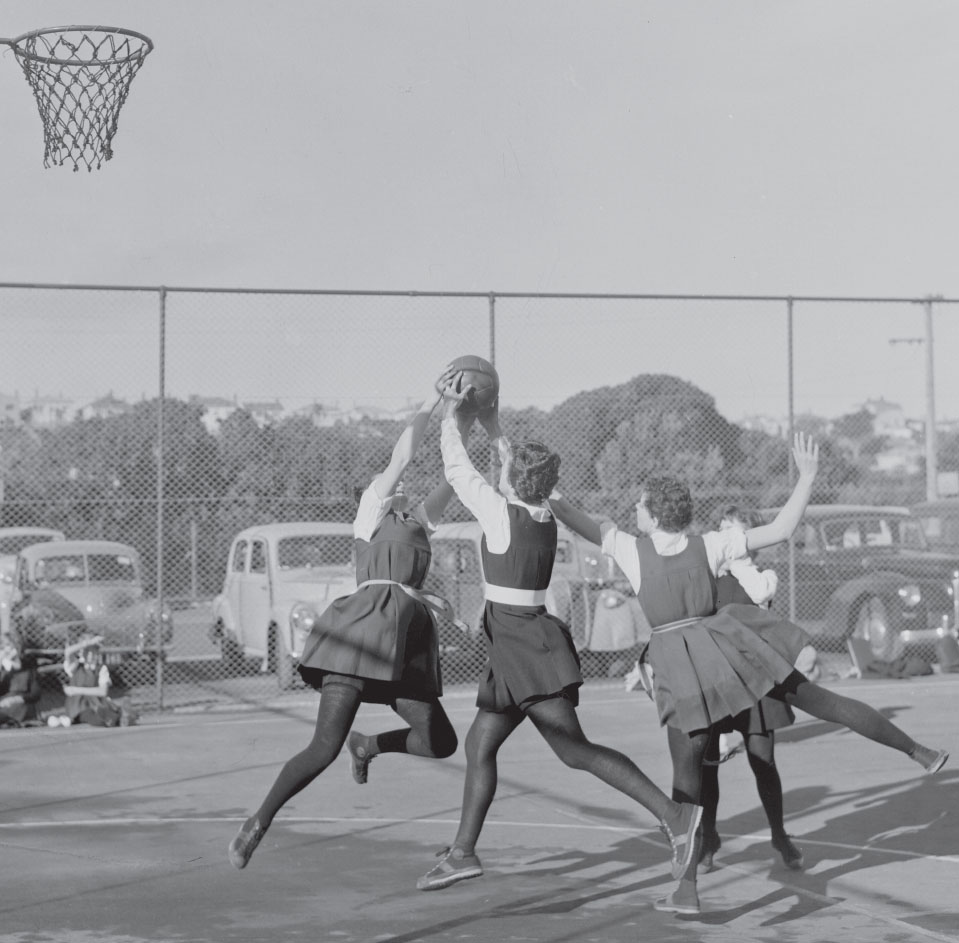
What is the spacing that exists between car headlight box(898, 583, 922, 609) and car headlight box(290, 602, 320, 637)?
6.17 meters

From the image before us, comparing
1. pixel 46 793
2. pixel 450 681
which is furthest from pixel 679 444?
pixel 46 793

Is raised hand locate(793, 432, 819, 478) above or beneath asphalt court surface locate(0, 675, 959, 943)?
above

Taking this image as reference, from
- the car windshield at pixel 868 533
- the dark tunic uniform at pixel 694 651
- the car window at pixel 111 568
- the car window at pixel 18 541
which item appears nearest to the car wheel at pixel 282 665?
the car window at pixel 111 568

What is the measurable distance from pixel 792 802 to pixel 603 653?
280 inches

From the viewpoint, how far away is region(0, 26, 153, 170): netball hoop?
29.7 feet

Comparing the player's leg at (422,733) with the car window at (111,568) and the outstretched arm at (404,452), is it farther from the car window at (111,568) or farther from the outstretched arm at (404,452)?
the car window at (111,568)

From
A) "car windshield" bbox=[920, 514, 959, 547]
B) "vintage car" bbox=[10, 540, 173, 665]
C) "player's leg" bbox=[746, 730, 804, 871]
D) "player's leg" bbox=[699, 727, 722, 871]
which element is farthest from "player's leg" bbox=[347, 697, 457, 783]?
"car windshield" bbox=[920, 514, 959, 547]

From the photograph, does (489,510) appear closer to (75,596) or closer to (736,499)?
(75,596)

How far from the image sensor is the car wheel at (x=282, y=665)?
14180 millimetres

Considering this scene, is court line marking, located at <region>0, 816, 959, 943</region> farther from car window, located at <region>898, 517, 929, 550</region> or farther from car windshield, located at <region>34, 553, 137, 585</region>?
car window, located at <region>898, 517, 929, 550</region>

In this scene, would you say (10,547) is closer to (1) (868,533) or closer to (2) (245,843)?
(1) (868,533)

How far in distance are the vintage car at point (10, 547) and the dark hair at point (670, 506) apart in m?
10.0

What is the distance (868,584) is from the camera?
15.7 metres

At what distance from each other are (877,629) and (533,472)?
35.3 feet
